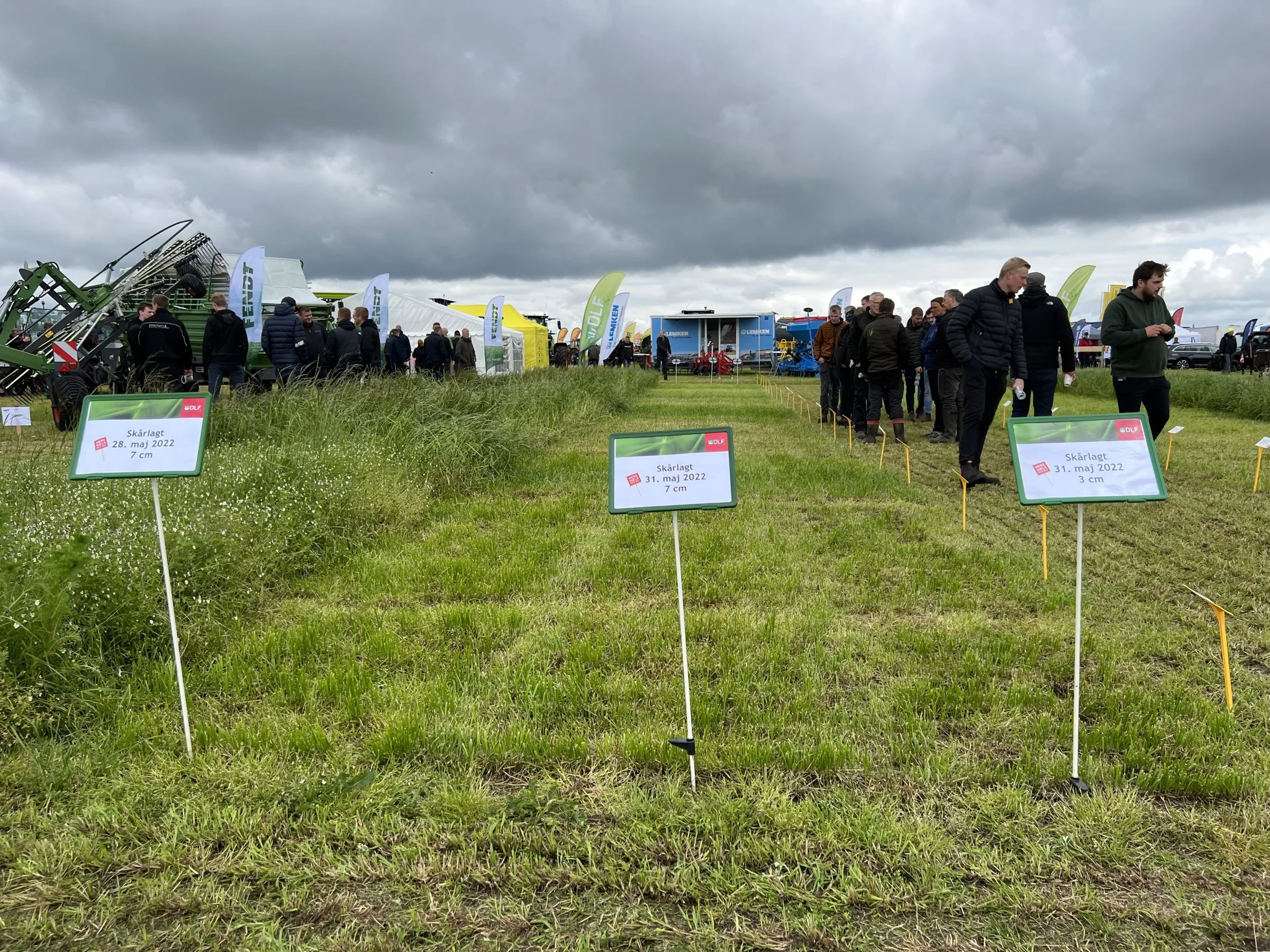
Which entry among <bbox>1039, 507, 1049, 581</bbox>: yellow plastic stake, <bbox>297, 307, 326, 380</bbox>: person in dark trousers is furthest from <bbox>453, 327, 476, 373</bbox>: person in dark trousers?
<bbox>1039, 507, 1049, 581</bbox>: yellow plastic stake

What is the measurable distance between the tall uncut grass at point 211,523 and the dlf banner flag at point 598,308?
18.1 meters

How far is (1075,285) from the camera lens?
23328mm

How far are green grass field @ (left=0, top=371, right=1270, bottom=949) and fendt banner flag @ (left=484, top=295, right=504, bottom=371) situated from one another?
60.1 ft

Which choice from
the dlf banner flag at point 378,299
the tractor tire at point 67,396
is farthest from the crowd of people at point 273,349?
the dlf banner flag at point 378,299

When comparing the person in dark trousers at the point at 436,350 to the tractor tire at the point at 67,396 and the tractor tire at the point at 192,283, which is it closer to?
the tractor tire at the point at 192,283

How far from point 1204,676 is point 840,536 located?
8.33 feet

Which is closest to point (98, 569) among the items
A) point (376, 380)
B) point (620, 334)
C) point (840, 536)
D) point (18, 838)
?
point (18, 838)

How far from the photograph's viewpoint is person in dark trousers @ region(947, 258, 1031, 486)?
686cm

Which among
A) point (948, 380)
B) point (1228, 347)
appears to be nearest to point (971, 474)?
point (948, 380)

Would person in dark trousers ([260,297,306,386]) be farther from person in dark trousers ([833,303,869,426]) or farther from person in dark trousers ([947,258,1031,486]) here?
person in dark trousers ([947,258,1031,486])

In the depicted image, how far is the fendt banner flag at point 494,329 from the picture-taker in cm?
2355

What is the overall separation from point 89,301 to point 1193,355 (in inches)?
1476

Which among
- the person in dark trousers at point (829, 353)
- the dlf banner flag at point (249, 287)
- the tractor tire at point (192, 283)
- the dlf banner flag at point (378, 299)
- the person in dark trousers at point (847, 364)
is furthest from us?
the dlf banner flag at point (378, 299)

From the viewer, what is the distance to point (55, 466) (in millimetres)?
5512
